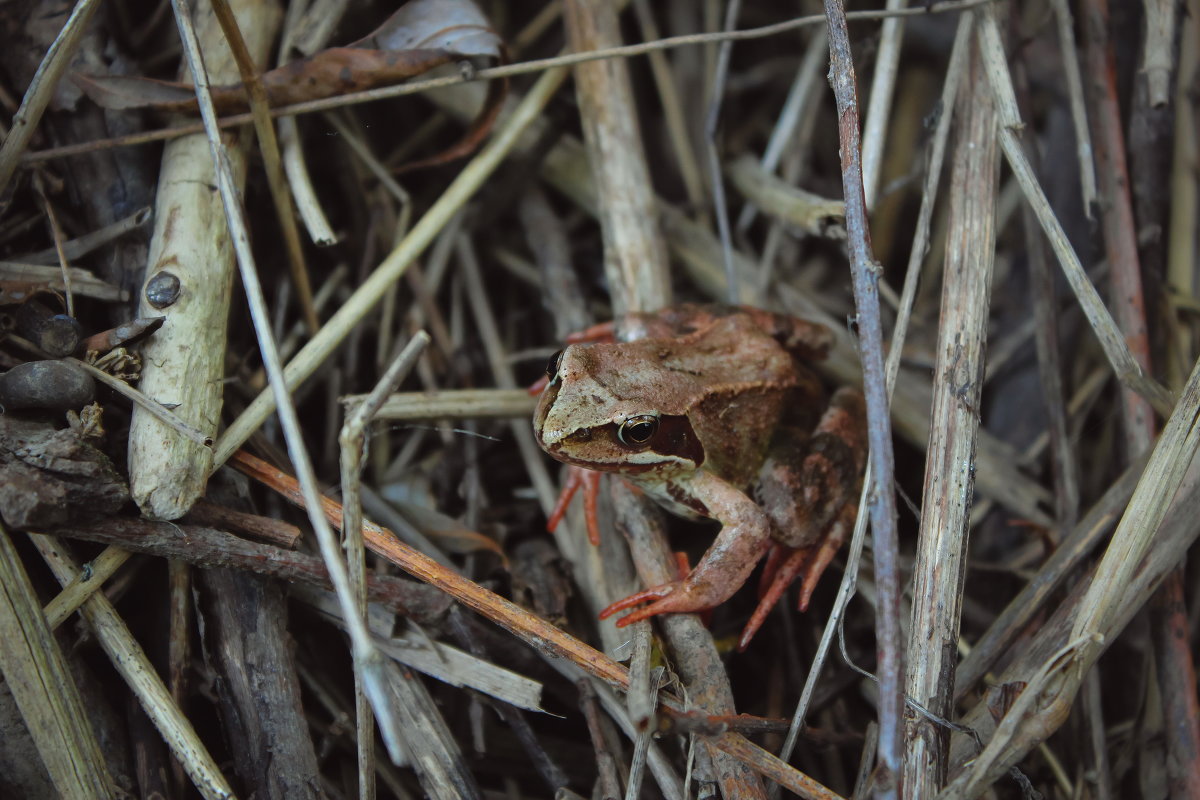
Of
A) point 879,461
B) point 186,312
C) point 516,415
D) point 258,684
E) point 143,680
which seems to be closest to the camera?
point 879,461

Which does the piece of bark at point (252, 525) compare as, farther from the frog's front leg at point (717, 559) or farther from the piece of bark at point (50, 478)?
the frog's front leg at point (717, 559)

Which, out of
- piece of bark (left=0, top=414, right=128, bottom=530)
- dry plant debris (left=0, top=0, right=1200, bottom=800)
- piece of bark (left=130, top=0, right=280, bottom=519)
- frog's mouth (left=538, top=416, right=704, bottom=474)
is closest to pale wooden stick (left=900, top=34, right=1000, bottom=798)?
dry plant debris (left=0, top=0, right=1200, bottom=800)

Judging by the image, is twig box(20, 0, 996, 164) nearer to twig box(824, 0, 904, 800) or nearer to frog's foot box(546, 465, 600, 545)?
twig box(824, 0, 904, 800)

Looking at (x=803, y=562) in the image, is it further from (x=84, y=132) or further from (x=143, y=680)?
(x=84, y=132)

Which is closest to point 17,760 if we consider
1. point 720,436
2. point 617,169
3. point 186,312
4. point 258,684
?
point 258,684

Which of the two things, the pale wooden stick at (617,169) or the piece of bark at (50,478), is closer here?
the piece of bark at (50,478)

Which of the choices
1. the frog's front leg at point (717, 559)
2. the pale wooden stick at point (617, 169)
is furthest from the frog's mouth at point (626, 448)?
the pale wooden stick at point (617, 169)
